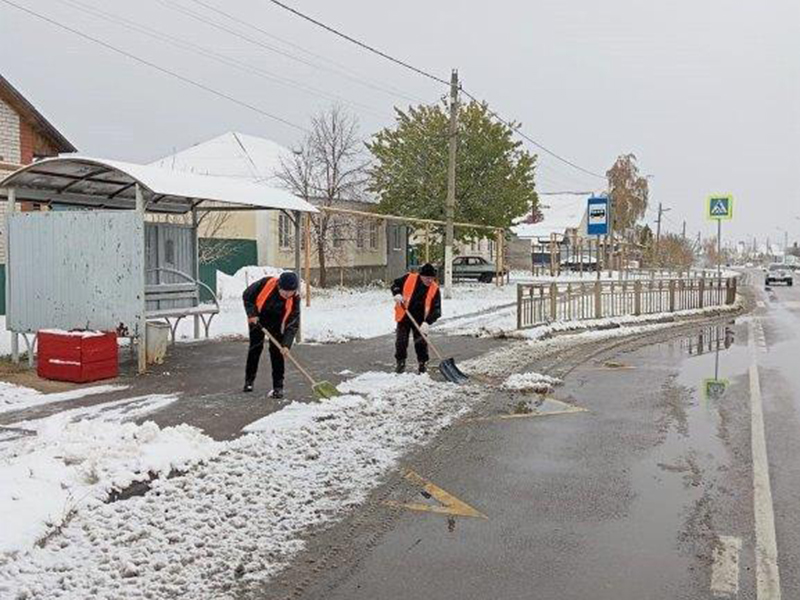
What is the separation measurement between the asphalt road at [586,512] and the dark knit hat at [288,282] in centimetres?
250

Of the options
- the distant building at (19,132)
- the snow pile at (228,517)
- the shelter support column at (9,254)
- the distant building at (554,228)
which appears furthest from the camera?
the distant building at (554,228)

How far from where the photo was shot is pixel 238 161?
36062 mm

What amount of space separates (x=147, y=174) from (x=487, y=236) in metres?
25.8

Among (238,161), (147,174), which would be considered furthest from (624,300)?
(238,161)

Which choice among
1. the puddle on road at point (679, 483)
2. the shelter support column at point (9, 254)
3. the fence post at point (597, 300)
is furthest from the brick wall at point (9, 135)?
the puddle on road at point (679, 483)

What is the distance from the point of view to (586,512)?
211 inches

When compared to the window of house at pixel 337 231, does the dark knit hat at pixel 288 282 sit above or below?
below

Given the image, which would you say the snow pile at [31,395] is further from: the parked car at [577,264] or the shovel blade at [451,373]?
the parked car at [577,264]

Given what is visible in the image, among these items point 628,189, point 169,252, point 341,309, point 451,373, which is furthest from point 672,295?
point 628,189

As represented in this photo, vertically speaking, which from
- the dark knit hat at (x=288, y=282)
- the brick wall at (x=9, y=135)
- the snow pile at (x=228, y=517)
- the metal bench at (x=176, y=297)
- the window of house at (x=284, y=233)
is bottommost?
the snow pile at (x=228, y=517)

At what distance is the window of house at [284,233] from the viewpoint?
31281mm

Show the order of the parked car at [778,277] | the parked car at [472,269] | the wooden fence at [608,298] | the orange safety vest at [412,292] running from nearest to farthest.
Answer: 1. the orange safety vest at [412,292]
2. the wooden fence at [608,298]
3. the parked car at [472,269]
4. the parked car at [778,277]

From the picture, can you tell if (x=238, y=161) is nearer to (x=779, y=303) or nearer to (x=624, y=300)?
(x=624, y=300)

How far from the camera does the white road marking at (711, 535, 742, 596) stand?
412 centimetres
